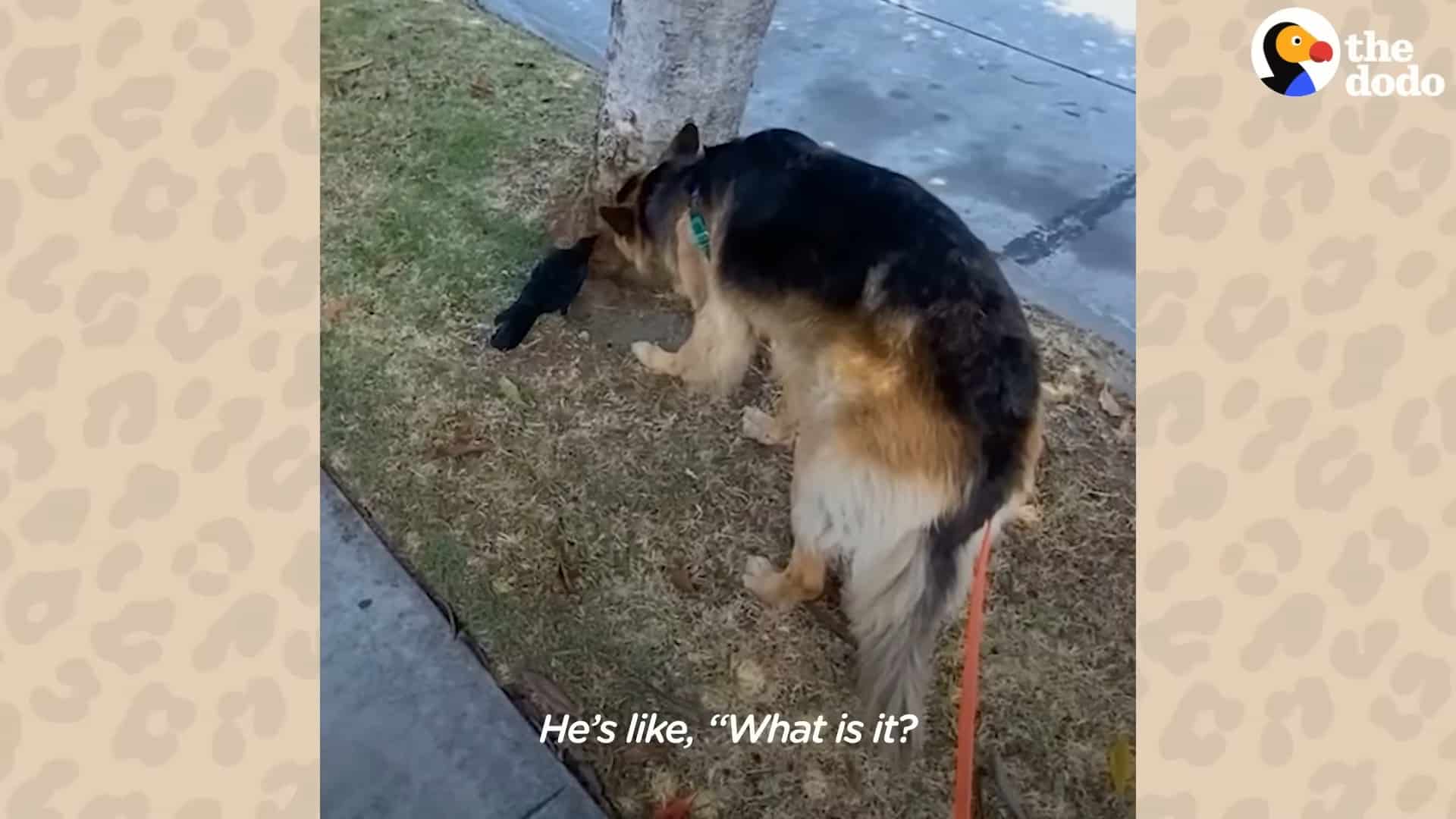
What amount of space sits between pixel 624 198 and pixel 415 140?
4.69 ft

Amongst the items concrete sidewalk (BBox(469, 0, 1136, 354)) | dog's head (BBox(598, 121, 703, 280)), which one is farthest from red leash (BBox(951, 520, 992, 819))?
concrete sidewalk (BBox(469, 0, 1136, 354))

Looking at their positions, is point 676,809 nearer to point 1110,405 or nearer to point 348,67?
point 1110,405

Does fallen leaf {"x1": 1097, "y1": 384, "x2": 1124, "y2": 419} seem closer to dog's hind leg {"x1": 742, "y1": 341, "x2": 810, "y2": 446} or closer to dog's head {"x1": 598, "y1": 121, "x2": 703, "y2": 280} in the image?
dog's hind leg {"x1": 742, "y1": 341, "x2": 810, "y2": 446}

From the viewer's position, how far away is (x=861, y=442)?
8.54ft

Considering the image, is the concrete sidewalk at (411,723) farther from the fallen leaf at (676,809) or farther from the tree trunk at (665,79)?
the tree trunk at (665,79)

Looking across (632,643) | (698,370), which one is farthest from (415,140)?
(632,643)

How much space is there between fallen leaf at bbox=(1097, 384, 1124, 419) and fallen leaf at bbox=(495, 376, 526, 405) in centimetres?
195

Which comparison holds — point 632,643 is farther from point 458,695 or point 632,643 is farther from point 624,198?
point 624,198

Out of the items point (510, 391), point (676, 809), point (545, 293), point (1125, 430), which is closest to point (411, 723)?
point (676, 809)

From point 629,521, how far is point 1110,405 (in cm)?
171

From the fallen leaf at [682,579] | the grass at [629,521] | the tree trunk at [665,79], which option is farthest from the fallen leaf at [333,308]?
the fallen leaf at [682,579]

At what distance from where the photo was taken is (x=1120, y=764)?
2781 mm

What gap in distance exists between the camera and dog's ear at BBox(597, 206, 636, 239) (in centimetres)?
367

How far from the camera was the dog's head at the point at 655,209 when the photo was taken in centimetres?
348
